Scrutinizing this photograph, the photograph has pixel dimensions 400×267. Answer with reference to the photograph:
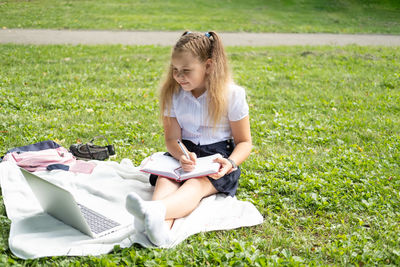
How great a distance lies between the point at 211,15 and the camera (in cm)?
1612

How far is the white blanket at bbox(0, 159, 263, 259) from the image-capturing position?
270 cm

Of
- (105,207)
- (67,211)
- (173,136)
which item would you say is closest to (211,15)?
(173,136)

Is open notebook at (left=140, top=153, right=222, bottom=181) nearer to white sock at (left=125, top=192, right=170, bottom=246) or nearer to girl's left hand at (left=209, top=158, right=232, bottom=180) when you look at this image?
girl's left hand at (left=209, top=158, right=232, bottom=180)

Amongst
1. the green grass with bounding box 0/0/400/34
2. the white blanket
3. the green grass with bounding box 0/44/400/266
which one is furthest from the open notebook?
the green grass with bounding box 0/0/400/34

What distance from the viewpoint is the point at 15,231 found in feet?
9.30

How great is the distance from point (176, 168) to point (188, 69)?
78cm

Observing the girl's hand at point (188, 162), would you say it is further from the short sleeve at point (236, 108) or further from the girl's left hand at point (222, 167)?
the short sleeve at point (236, 108)

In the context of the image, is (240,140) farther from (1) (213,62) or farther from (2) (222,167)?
(1) (213,62)

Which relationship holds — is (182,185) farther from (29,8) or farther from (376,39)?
(29,8)

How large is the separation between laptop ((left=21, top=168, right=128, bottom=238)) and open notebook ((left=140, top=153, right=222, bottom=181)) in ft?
1.64

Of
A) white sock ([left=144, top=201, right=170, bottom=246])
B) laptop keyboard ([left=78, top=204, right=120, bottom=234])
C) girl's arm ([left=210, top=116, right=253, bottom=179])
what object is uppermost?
girl's arm ([left=210, top=116, right=253, bottom=179])

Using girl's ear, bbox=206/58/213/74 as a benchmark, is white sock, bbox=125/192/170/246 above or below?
below

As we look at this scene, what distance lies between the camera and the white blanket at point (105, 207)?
270cm

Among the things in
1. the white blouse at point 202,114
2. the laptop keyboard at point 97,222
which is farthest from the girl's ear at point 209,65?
the laptop keyboard at point 97,222
